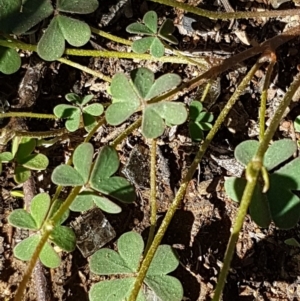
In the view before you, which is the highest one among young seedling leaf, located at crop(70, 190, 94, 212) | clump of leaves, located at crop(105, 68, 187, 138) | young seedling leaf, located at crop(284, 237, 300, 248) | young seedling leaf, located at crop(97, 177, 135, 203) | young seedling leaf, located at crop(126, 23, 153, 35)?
young seedling leaf, located at crop(126, 23, 153, 35)

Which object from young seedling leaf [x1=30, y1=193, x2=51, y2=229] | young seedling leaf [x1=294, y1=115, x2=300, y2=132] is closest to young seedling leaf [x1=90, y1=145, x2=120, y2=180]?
young seedling leaf [x1=30, y1=193, x2=51, y2=229]

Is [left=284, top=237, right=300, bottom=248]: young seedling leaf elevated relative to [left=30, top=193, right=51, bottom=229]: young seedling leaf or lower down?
lower down

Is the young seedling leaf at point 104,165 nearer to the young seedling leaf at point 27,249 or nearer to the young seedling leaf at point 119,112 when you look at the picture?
the young seedling leaf at point 119,112

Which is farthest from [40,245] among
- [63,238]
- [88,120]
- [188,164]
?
[188,164]

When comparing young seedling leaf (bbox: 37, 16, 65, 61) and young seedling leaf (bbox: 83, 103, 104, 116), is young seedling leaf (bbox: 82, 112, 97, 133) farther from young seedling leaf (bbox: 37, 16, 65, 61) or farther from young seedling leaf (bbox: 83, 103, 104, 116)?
young seedling leaf (bbox: 37, 16, 65, 61)

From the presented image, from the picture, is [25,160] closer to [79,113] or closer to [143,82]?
[79,113]

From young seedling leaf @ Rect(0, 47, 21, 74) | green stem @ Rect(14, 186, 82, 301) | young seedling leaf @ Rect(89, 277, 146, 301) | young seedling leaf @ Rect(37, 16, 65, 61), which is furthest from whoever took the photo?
young seedling leaf @ Rect(0, 47, 21, 74)
